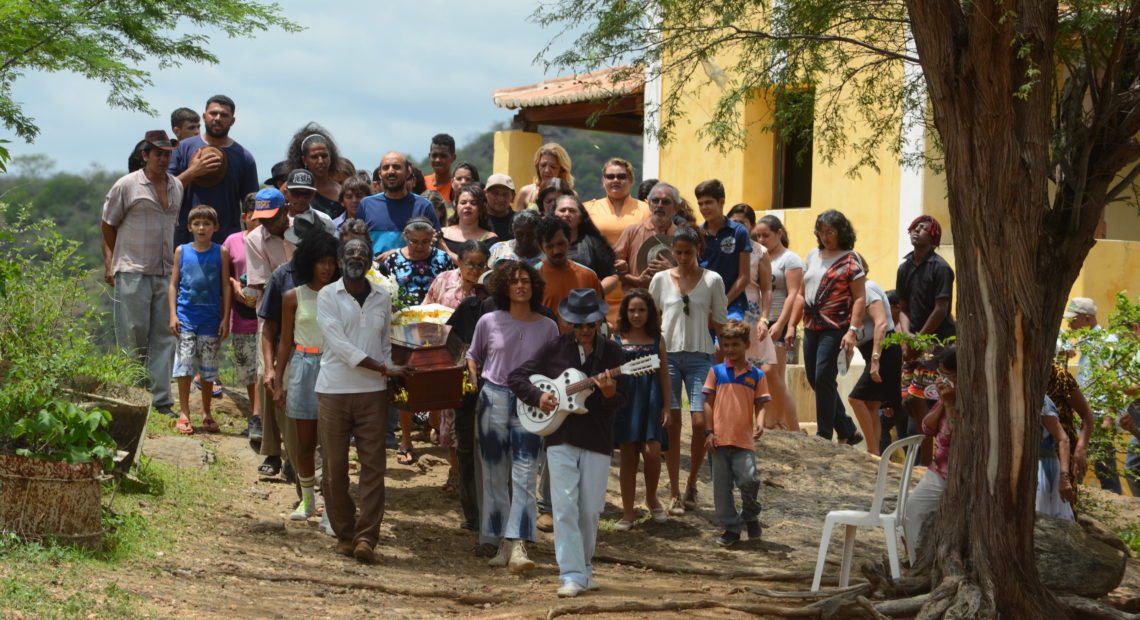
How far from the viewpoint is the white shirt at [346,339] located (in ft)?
28.4

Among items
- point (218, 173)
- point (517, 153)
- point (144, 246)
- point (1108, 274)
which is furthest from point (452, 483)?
point (517, 153)

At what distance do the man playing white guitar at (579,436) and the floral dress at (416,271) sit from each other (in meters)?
→ 2.14

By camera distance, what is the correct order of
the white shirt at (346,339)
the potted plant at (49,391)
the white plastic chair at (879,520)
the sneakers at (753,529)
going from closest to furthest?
the potted plant at (49,391) < the white plastic chair at (879,520) < the white shirt at (346,339) < the sneakers at (753,529)

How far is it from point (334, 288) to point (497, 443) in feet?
4.75

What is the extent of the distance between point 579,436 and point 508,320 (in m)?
1.08

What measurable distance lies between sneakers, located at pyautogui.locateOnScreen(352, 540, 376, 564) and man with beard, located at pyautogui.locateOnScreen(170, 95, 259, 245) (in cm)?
406

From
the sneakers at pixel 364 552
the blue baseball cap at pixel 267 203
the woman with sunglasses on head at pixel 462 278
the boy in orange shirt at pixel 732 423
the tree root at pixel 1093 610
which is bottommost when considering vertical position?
the tree root at pixel 1093 610

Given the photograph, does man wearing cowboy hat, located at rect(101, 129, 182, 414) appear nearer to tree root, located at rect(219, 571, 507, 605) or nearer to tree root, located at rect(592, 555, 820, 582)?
tree root, located at rect(219, 571, 507, 605)

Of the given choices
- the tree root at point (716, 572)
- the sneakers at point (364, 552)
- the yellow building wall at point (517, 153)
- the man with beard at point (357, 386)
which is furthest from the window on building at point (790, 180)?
the sneakers at point (364, 552)

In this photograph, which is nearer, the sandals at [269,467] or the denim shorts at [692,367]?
the denim shorts at [692,367]

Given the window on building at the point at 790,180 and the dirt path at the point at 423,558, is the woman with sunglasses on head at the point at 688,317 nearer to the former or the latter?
the dirt path at the point at 423,558

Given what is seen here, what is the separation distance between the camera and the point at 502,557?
9.03m

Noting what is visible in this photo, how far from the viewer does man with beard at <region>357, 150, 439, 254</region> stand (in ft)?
36.2

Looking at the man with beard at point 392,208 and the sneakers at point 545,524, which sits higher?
the man with beard at point 392,208
